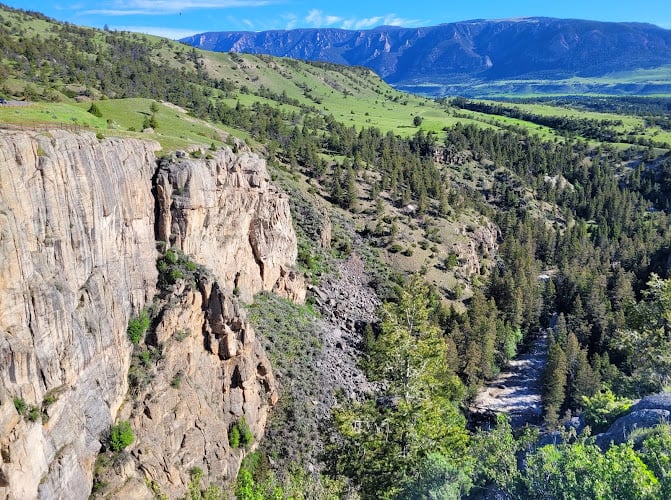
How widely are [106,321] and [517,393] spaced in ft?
189

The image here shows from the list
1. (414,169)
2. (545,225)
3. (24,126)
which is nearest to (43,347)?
(24,126)

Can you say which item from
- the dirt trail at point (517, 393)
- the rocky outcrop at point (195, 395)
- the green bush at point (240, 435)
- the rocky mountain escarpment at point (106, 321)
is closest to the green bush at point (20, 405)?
the rocky mountain escarpment at point (106, 321)

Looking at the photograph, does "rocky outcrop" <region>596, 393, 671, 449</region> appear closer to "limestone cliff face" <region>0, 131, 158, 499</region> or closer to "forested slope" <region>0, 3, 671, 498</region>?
"forested slope" <region>0, 3, 671, 498</region>

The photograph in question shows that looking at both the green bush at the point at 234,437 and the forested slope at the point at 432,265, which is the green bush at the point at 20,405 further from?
the green bush at the point at 234,437

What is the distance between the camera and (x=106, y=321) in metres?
32.6

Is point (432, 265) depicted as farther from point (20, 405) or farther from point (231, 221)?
point (20, 405)

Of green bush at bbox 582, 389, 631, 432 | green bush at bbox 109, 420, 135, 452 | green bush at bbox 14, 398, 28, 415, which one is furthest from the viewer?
green bush at bbox 109, 420, 135, 452

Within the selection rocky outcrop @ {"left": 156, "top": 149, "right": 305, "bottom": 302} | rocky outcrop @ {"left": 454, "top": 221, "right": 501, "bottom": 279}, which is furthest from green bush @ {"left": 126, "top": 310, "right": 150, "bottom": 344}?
rocky outcrop @ {"left": 454, "top": 221, "right": 501, "bottom": 279}

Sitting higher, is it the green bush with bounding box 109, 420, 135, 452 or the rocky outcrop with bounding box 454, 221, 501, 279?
the green bush with bounding box 109, 420, 135, 452

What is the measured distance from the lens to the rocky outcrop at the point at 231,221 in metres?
41.2

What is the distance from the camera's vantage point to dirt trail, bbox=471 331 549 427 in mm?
65000

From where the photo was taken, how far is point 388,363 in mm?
28484

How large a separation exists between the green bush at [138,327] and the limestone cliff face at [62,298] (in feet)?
2.53

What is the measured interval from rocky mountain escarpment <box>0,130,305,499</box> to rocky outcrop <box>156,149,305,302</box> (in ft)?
0.73
